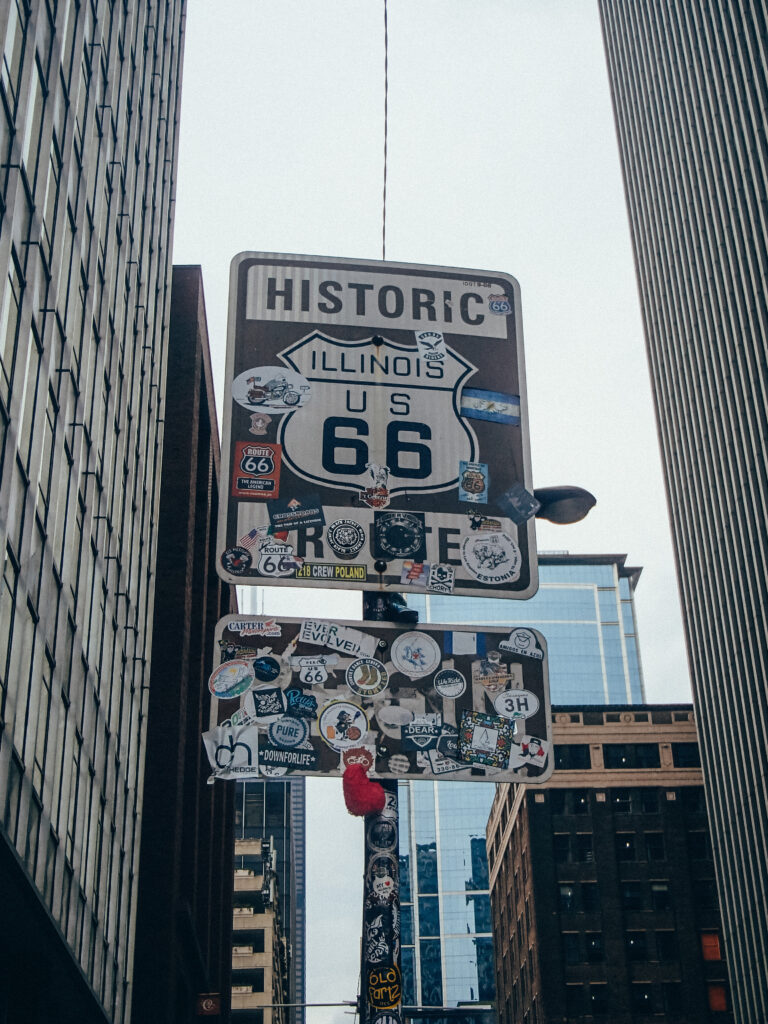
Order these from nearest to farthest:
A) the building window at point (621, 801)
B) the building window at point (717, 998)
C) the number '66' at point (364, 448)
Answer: the number '66' at point (364, 448) < the building window at point (717, 998) < the building window at point (621, 801)

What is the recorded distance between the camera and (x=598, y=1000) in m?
93.5

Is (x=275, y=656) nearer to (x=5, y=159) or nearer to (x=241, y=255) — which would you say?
(x=241, y=255)

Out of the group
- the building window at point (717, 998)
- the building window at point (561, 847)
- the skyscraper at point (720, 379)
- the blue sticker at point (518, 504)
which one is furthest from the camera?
the building window at point (561, 847)

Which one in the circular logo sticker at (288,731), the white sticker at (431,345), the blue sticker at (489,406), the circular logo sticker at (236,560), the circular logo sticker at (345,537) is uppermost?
the white sticker at (431,345)

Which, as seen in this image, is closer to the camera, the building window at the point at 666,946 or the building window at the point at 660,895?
the building window at the point at 666,946

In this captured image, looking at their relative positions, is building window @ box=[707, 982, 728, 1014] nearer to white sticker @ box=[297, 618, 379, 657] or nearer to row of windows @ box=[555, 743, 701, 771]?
row of windows @ box=[555, 743, 701, 771]

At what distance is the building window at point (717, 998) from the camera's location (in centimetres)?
9412

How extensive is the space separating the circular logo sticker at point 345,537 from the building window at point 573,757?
94.7 meters

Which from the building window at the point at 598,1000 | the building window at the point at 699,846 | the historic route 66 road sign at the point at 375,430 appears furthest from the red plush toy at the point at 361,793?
the building window at the point at 699,846

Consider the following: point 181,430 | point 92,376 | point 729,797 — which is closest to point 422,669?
point 92,376

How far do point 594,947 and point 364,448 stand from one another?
9251cm

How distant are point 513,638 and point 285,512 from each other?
2.10 metres

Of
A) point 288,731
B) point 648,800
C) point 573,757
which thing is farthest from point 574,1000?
point 288,731

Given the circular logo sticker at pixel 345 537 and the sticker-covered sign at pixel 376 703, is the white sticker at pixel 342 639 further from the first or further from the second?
the circular logo sticker at pixel 345 537
